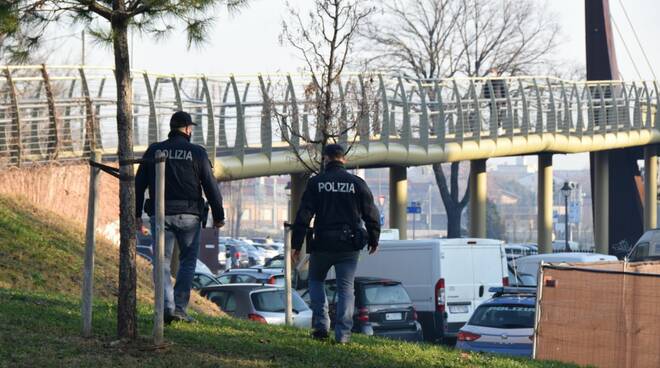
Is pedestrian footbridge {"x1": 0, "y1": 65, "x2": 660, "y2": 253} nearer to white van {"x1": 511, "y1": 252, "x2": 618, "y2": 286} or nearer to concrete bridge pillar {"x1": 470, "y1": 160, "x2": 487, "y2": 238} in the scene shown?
concrete bridge pillar {"x1": 470, "y1": 160, "x2": 487, "y2": 238}

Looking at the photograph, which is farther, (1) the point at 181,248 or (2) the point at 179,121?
(1) the point at 181,248

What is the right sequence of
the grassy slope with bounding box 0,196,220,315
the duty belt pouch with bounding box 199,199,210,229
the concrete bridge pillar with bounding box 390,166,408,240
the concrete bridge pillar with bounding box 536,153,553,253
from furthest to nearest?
the concrete bridge pillar with bounding box 536,153,553,253, the concrete bridge pillar with bounding box 390,166,408,240, the grassy slope with bounding box 0,196,220,315, the duty belt pouch with bounding box 199,199,210,229

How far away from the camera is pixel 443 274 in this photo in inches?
1075

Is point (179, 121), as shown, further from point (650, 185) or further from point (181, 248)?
point (650, 185)

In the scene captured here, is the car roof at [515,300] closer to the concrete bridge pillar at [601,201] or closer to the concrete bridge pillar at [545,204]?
the concrete bridge pillar at [545,204]

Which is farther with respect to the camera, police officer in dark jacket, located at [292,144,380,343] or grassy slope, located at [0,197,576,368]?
police officer in dark jacket, located at [292,144,380,343]

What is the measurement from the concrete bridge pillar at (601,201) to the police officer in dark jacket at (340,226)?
1950 inches

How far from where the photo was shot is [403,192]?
45.5 m

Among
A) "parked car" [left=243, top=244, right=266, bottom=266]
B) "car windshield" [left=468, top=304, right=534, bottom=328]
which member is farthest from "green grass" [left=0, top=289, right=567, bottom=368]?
"parked car" [left=243, top=244, right=266, bottom=266]

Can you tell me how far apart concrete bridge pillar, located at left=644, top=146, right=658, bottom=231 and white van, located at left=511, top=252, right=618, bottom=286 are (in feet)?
82.3

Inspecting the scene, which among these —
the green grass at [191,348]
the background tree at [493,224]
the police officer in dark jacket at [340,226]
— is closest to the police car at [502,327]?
the green grass at [191,348]

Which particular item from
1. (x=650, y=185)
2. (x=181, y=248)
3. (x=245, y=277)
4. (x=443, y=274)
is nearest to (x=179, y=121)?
(x=181, y=248)

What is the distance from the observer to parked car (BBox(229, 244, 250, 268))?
6619 cm

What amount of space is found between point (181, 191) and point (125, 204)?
4.00ft
